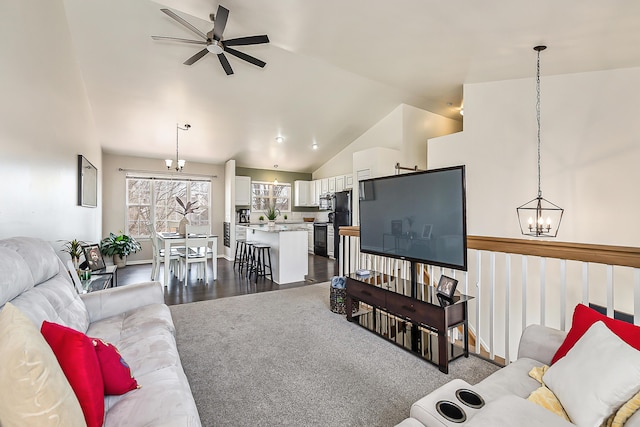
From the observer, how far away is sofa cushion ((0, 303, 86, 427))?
686 mm

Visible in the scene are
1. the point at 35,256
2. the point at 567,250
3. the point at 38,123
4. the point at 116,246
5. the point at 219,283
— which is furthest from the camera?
the point at 116,246

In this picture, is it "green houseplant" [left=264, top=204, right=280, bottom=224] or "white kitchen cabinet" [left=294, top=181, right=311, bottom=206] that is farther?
"white kitchen cabinet" [left=294, top=181, right=311, bottom=206]

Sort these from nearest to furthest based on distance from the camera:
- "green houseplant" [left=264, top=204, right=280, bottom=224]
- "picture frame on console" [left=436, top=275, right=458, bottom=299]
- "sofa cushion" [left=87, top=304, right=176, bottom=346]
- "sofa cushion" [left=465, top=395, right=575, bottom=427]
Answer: "sofa cushion" [left=465, top=395, right=575, bottom=427] < "sofa cushion" [left=87, top=304, right=176, bottom=346] < "picture frame on console" [left=436, top=275, right=458, bottom=299] < "green houseplant" [left=264, top=204, right=280, bottom=224]

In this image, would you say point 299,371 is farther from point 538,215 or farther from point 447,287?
point 538,215

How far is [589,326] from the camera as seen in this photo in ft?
4.22

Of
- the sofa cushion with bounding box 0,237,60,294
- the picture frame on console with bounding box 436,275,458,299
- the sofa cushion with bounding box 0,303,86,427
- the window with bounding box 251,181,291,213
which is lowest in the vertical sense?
the picture frame on console with bounding box 436,275,458,299

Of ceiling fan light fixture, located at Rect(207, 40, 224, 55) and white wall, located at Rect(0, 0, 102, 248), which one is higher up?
ceiling fan light fixture, located at Rect(207, 40, 224, 55)

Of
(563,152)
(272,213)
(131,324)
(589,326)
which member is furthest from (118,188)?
(563,152)

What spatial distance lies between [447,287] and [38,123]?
140 inches

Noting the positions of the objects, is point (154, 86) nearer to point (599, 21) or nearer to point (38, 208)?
point (38, 208)

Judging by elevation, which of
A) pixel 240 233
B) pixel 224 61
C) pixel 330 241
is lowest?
pixel 330 241

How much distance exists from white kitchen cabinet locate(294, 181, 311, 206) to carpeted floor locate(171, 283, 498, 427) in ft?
18.9

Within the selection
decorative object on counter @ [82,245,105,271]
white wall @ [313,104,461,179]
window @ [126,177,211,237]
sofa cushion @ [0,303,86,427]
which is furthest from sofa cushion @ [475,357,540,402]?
window @ [126,177,211,237]

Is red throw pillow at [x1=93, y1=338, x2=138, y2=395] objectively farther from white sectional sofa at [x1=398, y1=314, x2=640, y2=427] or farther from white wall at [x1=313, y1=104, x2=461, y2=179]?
white wall at [x1=313, y1=104, x2=461, y2=179]
